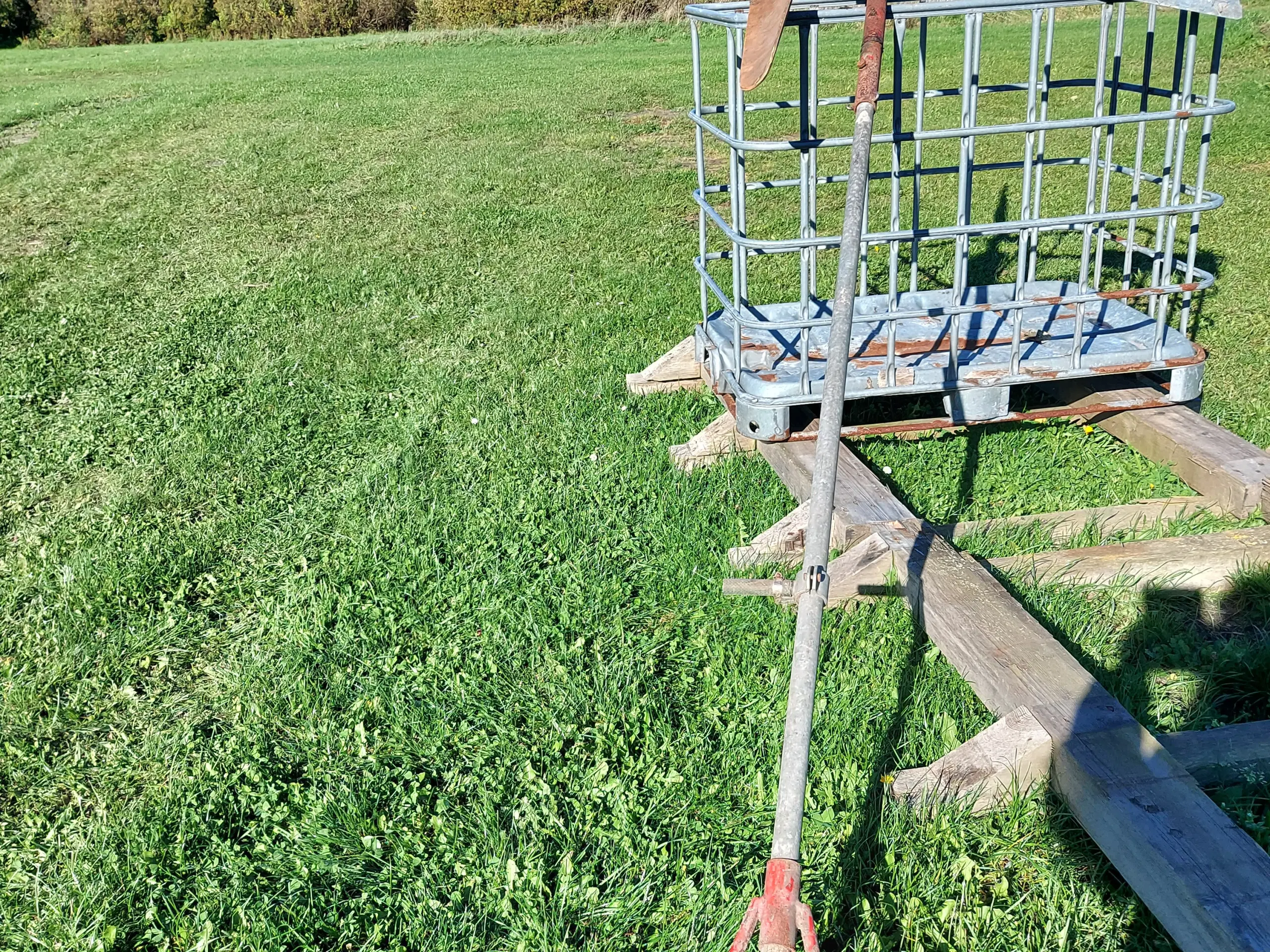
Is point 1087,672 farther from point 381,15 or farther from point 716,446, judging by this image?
point 381,15

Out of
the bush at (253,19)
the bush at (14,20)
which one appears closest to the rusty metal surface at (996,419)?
the bush at (253,19)

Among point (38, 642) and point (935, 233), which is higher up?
point (935, 233)

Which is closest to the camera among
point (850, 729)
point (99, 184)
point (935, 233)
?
point (850, 729)

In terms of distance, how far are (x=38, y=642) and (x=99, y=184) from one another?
9.16 meters

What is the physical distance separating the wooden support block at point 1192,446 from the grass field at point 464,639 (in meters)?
0.13

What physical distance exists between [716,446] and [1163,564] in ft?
5.91

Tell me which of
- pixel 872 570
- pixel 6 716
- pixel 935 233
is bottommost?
pixel 6 716

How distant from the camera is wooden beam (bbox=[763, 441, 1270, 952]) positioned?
2053 millimetres

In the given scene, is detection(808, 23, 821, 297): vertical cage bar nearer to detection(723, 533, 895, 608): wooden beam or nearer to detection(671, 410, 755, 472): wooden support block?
detection(671, 410, 755, 472): wooden support block

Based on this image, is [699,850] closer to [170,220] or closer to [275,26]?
[170,220]

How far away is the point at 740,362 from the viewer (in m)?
4.22

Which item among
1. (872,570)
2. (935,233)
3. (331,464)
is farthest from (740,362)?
(331,464)

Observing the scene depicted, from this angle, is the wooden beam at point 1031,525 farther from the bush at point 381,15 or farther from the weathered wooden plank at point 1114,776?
the bush at point 381,15

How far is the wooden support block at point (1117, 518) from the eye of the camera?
384 centimetres
